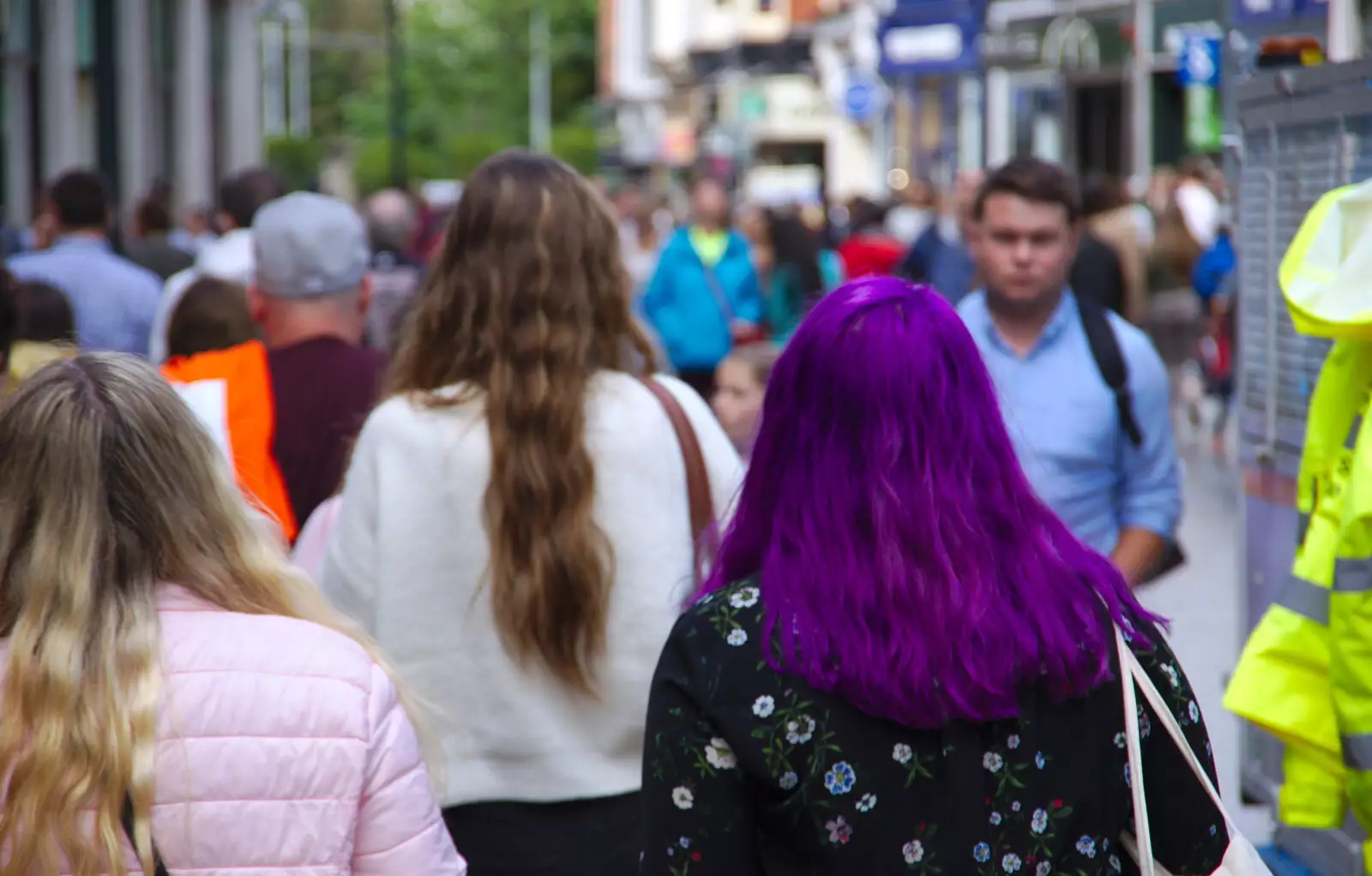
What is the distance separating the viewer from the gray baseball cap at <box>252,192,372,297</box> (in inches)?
187

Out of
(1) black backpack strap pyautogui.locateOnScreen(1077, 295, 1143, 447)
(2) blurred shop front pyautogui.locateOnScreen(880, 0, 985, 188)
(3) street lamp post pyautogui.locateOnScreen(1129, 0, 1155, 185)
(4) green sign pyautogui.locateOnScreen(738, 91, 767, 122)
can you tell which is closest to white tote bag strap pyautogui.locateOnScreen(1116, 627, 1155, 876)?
(1) black backpack strap pyautogui.locateOnScreen(1077, 295, 1143, 447)

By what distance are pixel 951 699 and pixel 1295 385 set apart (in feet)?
8.63

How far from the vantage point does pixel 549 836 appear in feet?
11.5

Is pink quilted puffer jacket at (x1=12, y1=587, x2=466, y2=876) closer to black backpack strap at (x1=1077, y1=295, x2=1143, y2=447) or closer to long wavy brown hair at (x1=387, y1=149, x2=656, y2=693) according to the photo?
long wavy brown hair at (x1=387, y1=149, x2=656, y2=693)

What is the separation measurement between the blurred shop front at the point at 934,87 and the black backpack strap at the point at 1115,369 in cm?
1348

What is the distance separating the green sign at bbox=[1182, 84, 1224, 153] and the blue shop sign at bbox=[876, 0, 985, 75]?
1062 centimetres

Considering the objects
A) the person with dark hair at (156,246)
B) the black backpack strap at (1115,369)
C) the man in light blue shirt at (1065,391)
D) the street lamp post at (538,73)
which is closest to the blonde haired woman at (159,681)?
the man in light blue shirt at (1065,391)

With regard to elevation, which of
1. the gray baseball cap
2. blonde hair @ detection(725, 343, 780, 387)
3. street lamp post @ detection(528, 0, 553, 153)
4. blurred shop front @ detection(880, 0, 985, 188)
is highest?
street lamp post @ detection(528, 0, 553, 153)

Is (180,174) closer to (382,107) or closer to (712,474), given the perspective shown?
(712,474)

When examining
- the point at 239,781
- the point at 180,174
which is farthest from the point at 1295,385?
the point at 180,174

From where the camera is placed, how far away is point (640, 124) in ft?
236

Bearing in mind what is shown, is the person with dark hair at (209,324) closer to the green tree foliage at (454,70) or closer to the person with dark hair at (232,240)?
the person with dark hair at (232,240)

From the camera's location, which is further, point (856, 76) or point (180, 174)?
point (856, 76)

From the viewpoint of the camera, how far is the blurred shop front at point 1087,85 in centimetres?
2981
